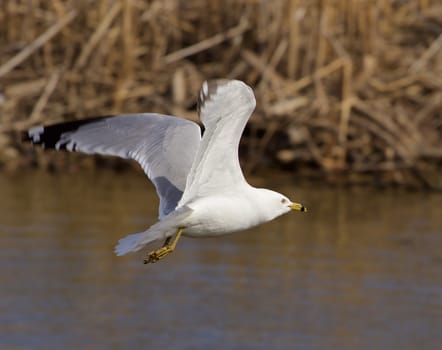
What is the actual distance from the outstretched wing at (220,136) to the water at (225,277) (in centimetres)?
206

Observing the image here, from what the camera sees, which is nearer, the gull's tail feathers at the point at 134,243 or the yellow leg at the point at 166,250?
the gull's tail feathers at the point at 134,243

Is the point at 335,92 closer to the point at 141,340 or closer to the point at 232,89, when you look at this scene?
the point at 141,340

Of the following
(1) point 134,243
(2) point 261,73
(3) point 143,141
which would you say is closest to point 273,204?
(1) point 134,243

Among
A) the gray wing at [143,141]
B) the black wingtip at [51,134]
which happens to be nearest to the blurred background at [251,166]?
the gray wing at [143,141]

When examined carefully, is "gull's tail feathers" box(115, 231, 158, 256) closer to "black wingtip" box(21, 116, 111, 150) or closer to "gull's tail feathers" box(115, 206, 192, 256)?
"gull's tail feathers" box(115, 206, 192, 256)

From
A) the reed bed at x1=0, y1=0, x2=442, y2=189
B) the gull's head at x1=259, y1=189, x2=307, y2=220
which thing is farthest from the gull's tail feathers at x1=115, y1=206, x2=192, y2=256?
the reed bed at x1=0, y1=0, x2=442, y2=189

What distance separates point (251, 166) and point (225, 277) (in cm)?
279

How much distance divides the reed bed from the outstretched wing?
5.69 metres

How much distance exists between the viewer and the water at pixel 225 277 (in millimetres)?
6934

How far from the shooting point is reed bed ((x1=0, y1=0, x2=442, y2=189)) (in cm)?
1064

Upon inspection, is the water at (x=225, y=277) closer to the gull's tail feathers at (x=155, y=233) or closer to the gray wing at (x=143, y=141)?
the gray wing at (x=143, y=141)

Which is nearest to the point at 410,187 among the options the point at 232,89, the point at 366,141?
the point at 366,141

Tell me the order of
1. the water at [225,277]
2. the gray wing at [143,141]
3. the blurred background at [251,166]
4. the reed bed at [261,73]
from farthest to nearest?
the reed bed at [261,73]
the blurred background at [251,166]
the water at [225,277]
the gray wing at [143,141]

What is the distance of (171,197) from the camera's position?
17.2ft
